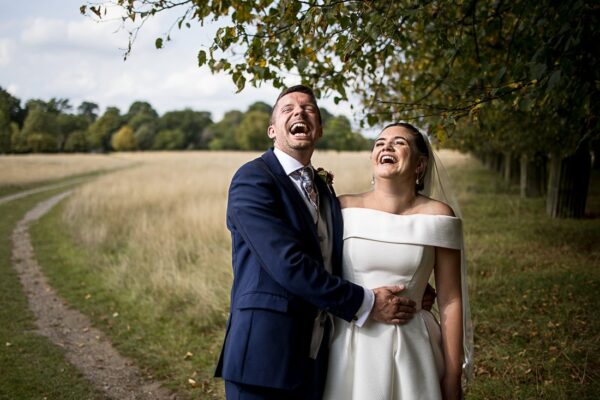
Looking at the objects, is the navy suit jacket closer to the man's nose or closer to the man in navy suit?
the man in navy suit

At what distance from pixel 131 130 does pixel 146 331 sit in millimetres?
53209

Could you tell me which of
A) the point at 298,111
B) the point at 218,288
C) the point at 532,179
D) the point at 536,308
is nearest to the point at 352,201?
the point at 298,111

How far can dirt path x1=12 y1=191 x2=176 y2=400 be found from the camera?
5.38 meters

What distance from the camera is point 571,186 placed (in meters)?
12.9

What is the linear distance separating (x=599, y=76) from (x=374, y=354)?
4.21 m

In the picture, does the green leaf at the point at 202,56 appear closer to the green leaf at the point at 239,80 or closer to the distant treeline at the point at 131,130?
the green leaf at the point at 239,80

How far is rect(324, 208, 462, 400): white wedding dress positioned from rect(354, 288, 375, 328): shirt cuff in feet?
0.35

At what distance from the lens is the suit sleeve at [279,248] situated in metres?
2.45

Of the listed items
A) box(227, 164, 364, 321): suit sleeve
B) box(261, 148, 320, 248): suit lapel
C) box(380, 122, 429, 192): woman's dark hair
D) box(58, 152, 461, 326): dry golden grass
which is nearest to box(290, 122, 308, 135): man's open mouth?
box(261, 148, 320, 248): suit lapel

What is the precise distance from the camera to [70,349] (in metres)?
6.38

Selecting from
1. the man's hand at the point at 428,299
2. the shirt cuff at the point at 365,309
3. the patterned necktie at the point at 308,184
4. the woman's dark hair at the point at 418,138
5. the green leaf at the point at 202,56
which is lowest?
the man's hand at the point at 428,299

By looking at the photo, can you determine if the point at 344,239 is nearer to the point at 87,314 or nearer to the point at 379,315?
the point at 379,315

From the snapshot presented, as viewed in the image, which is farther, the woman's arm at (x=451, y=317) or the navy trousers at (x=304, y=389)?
the woman's arm at (x=451, y=317)

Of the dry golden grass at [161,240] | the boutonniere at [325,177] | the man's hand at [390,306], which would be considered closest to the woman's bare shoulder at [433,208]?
the man's hand at [390,306]
